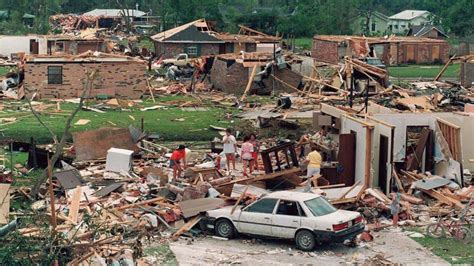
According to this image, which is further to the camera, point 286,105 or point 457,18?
point 457,18

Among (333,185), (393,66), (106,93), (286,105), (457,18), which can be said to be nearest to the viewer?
(333,185)

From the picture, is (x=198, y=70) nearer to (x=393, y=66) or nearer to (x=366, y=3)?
(x=393, y=66)

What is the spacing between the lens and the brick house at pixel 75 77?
146ft

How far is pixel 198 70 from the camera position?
167ft

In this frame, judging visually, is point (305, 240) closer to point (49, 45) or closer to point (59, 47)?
point (59, 47)

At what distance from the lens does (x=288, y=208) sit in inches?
800

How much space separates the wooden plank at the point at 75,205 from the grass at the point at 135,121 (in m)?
10.3

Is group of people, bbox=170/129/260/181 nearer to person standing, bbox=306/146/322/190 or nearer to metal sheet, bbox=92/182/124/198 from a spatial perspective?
metal sheet, bbox=92/182/124/198

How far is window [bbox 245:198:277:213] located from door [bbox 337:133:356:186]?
5.46m

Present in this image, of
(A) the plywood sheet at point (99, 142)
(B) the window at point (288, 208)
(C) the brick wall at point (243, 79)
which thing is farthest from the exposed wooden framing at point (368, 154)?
(C) the brick wall at point (243, 79)

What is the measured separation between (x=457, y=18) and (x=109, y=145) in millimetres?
62615

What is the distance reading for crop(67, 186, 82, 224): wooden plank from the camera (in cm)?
2043

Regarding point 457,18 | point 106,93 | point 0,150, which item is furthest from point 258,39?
point 0,150

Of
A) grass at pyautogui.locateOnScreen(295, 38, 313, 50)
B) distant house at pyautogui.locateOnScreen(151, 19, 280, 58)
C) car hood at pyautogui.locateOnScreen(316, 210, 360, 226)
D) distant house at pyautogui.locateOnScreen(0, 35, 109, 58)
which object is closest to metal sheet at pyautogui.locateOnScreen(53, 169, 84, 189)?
car hood at pyautogui.locateOnScreen(316, 210, 360, 226)
